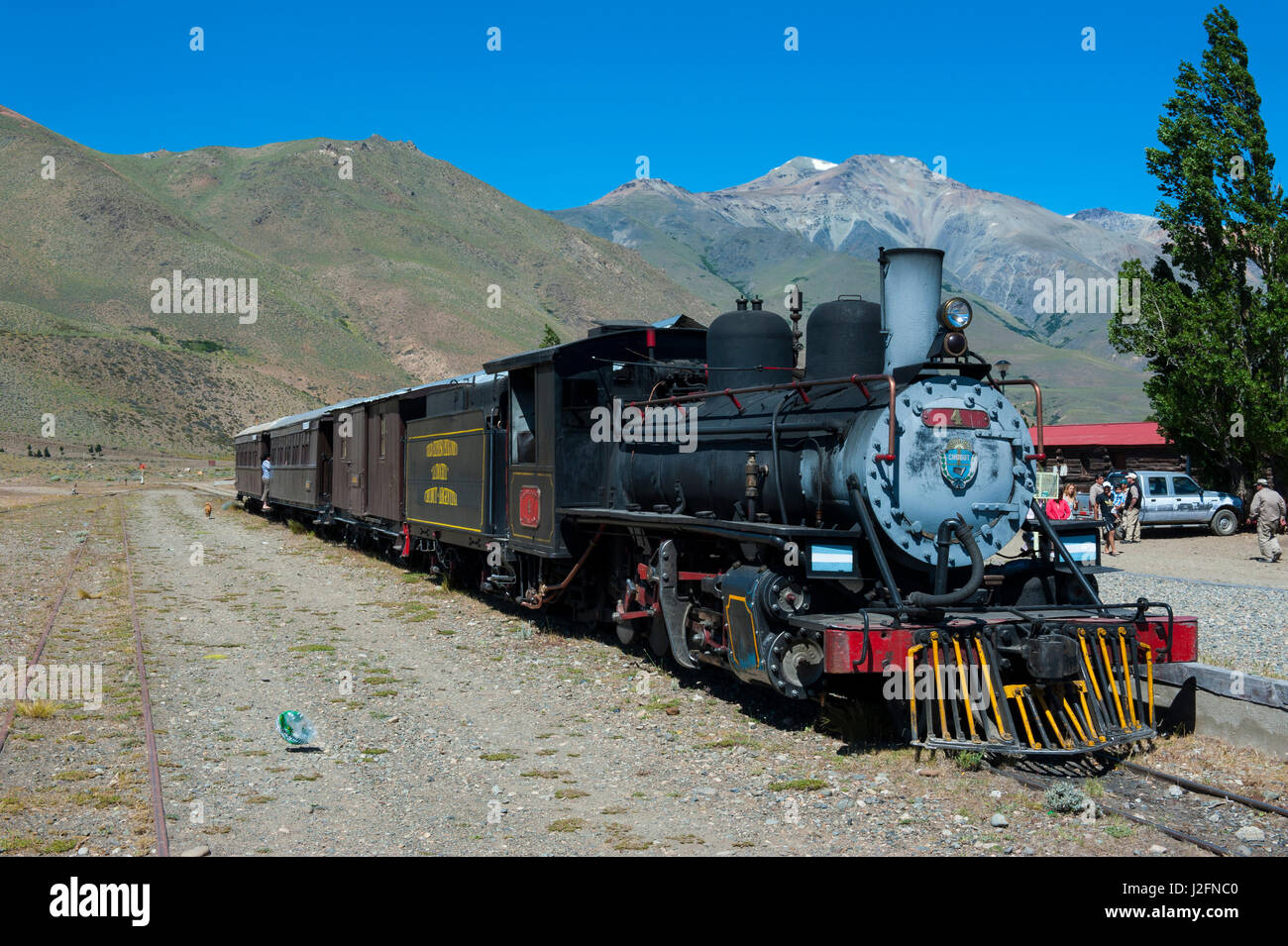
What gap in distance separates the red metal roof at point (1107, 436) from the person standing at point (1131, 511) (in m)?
6.91

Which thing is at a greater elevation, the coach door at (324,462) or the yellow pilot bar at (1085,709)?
the coach door at (324,462)

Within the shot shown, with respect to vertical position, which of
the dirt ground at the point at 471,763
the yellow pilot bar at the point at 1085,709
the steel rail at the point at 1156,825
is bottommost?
the dirt ground at the point at 471,763

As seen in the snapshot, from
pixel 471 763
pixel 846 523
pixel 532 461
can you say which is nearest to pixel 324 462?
pixel 532 461

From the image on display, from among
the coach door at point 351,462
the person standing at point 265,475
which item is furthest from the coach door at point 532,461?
the person standing at point 265,475

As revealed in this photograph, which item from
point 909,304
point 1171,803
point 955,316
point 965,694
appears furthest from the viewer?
point 909,304

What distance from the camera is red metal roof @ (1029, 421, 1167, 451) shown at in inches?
1383

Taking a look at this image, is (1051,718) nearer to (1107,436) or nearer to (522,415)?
(522,415)

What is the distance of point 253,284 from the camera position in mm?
121688

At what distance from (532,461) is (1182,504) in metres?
21.9

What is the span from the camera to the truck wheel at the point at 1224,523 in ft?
91.6

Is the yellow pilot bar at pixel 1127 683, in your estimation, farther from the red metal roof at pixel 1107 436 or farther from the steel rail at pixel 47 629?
the red metal roof at pixel 1107 436

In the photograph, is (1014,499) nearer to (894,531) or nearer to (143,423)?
(894,531)

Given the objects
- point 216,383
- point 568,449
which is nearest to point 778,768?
point 568,449

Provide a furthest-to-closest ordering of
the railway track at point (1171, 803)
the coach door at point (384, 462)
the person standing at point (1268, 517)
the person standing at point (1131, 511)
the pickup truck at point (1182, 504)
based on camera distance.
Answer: the pickup truck at point (1182, 504), the person standing at point (1131, 511), the person standing at point (1268, 517), the coach door at point (384, 462), the railway track at point (1171, 803)
